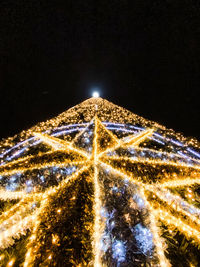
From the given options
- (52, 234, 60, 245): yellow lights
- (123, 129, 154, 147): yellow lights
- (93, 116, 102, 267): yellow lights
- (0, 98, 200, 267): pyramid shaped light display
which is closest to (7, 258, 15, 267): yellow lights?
(0, 98, 200, 267): pyramid shaped light display

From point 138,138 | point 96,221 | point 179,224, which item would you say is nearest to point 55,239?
point 96,221

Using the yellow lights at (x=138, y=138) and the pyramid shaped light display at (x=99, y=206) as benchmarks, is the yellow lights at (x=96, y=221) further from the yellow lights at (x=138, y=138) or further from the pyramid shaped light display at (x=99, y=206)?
the yellow lights at (x=138, y=138)

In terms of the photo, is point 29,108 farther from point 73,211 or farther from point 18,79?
point 73,211

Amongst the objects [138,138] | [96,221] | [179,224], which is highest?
[138,138]

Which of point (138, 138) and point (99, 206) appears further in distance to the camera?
point (138, 138)

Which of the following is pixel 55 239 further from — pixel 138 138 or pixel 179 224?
pixel 138 138

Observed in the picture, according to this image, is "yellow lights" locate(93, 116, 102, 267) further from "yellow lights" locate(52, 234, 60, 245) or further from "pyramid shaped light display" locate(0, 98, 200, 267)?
"yellow lights" locate(52, 234, 60, 245)

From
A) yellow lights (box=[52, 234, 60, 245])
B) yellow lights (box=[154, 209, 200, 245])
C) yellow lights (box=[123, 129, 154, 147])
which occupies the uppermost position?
yellow lights (box=[123, 129, 154, 147])

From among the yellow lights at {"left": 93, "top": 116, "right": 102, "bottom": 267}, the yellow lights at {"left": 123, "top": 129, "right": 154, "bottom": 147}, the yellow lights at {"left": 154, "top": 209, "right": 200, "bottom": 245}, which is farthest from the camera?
the yellow lights at {"left": 123, "top": 129, "right": 154, "bottom": 147}

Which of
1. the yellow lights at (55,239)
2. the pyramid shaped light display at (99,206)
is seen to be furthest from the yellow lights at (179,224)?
the yellow lights at (55,239)
